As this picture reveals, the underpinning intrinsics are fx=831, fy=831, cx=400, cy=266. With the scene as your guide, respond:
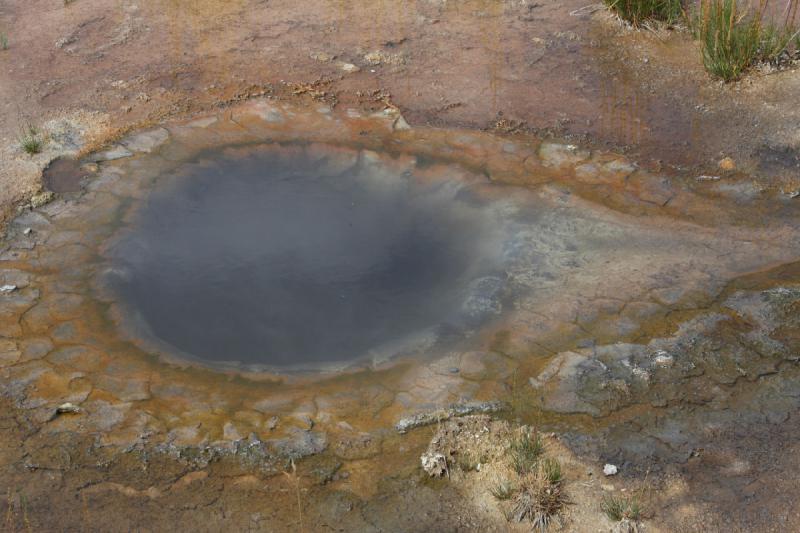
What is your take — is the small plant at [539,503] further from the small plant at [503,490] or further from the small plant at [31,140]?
the small plant at [31,140]

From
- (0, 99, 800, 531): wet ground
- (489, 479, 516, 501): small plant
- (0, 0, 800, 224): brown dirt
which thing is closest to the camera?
(489, 479, 516, 501): small plant

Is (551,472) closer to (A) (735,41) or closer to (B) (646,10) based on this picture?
(A) (735,41)

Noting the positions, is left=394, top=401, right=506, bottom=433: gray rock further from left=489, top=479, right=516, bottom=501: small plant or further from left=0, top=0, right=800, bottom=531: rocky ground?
left=489, top=479, right=516, bottom=501: small plant

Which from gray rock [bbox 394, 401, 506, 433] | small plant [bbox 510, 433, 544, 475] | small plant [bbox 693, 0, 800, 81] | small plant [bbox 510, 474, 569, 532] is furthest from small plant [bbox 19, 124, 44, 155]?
small plant [bbox 693, 0, 800, 81]

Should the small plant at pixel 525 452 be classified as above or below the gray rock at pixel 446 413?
above

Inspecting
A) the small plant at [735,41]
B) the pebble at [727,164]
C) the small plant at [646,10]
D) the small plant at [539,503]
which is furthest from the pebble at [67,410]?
the small plant at [646,10]

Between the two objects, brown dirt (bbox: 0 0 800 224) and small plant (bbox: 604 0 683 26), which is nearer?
brown dirt (bbox: 0 0 800 224)
